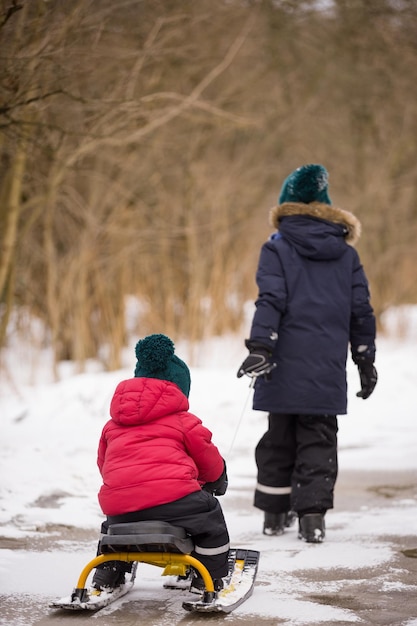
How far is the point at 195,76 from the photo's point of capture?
11.2m

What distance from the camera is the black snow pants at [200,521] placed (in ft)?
11.5

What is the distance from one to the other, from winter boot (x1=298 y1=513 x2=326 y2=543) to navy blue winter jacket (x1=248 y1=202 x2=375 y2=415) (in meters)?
0.52

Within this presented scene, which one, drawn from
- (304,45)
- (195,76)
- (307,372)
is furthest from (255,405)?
(304,45)

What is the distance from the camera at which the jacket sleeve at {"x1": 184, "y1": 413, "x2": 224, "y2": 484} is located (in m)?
3.62

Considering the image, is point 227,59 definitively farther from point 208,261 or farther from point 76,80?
point 208,261

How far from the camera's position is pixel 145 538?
11.0 feet

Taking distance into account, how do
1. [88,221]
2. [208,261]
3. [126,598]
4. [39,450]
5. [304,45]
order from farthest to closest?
[304,45]
[208,261]
[88,221]
[39,450]
[126,598]

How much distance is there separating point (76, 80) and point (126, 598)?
512 cm

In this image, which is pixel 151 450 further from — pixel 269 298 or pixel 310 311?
pixel 310 311

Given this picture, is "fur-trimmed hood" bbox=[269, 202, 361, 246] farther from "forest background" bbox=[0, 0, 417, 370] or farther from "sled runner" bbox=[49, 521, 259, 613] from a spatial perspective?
"sled runner" bbox=[49, 521, 259, 613]

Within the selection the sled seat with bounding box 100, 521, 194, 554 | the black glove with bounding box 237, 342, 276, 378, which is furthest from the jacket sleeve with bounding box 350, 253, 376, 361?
the sled seat with bounding box 100, 521, 194, 554

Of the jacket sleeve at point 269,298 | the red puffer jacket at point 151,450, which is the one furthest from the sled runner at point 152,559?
the jacket sleeve at point 269,298

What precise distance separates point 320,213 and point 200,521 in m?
2.15

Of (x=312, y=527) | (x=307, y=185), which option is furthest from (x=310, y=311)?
(x=312, y=527)
